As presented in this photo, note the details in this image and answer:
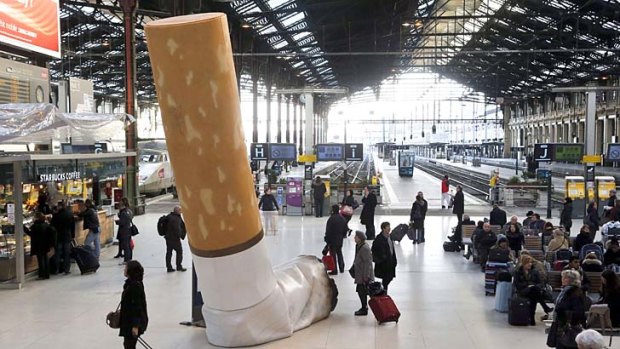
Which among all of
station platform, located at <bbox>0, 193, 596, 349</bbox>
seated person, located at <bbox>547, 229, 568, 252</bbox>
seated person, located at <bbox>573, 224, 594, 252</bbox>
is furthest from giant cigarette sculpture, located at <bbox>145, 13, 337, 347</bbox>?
seated person, located at <bbox>573, 224, 594, 252</bbox>

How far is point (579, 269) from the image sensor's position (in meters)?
8.66

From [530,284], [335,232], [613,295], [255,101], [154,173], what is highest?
[255,101]

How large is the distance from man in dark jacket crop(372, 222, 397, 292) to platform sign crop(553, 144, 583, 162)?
1574 centimetres

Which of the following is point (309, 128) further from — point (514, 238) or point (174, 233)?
point (514, 238)

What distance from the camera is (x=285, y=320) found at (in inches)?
322

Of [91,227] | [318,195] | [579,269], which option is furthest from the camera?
[318,195]

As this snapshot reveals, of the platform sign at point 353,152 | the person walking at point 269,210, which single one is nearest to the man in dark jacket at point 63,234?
the person walking at point 269,210

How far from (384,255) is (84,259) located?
642 centimetres

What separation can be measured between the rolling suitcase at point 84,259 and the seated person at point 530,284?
8.23 m

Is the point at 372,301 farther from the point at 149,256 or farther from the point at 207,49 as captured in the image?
the point at 149,256

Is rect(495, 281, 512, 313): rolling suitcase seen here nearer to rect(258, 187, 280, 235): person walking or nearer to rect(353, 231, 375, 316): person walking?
rect(353, 231, 375, 316): person walking

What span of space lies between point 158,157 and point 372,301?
1091 inches

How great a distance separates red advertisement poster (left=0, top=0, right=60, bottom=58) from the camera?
1386 cm

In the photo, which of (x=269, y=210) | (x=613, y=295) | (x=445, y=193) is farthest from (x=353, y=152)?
(x=613, y=295)
